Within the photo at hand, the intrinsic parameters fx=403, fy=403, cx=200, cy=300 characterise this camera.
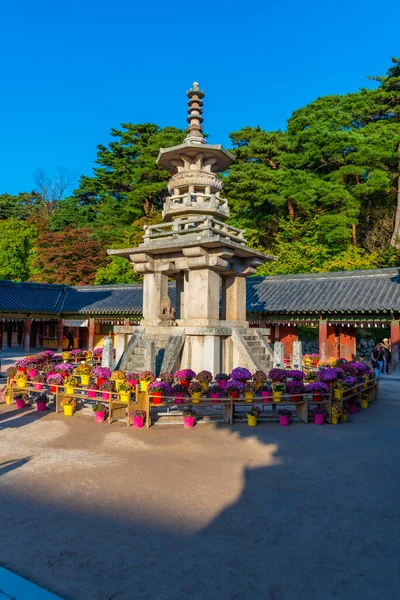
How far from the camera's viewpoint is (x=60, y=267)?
39.8 metres

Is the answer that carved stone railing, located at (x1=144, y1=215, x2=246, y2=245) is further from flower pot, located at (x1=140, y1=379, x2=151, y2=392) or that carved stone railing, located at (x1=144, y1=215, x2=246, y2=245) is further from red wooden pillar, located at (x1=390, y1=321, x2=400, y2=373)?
red wooden pillar, located at (x1=390, y1=321, x2=400, y2=373)

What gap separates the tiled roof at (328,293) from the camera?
22.2 meters

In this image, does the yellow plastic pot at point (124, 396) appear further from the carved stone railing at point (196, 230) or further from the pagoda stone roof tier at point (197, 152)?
the pagoda stone roof tier at point (197, 152)

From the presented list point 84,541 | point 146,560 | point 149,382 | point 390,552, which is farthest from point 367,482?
point 149,382

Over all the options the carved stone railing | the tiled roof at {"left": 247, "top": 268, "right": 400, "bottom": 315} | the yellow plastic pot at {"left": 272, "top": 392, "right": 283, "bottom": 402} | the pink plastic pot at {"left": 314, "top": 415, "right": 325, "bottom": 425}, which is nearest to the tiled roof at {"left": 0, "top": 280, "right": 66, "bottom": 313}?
the tiled roof at {"left": 247, "top": 268, "right": 400, "bottom": 315}

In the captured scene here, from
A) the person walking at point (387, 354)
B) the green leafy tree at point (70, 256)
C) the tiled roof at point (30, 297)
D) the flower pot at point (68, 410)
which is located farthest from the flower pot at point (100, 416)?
the green leafy tree at point (70, 256)

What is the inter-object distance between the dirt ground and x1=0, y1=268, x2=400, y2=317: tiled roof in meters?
14.0

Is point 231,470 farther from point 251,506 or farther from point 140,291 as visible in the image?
point 140,291

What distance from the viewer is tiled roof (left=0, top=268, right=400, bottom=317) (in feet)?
74.9

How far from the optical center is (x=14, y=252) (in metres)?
42.0

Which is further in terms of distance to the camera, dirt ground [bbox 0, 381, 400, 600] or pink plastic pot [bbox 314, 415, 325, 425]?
pink plastic pot [bbox 314, 415, 325, 425]

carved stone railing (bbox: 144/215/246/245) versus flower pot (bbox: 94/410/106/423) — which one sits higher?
carved stone railing (bbox: 144/215/246/245)

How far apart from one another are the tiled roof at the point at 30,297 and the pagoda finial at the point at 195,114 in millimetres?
20595

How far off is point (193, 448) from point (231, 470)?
5.10ft
